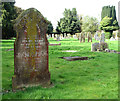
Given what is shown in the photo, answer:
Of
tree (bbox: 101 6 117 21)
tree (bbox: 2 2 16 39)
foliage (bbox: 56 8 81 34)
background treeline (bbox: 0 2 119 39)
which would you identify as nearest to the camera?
tree (bbox: 2 2 16 39)

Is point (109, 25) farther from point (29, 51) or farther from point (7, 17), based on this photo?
point (29, 51)

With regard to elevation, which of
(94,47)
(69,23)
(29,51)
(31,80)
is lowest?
(31,80)

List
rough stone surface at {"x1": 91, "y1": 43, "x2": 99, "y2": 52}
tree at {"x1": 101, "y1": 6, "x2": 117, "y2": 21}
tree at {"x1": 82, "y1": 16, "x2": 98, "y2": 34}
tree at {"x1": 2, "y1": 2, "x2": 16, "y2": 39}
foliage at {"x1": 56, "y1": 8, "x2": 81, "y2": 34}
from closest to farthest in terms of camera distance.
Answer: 1. rough stone surface at {"x1": 91, "y1": 43, "x2": 99, "y2": 52}
2. tree at {"x1": 2, "y1": 2, "x2": 16, "y2": 39}
3. tree at {"x1": 101, "y1": 6, "x2": 117, "y2": 21}
4. foliage at {"x1": 56, "y1": 8, "x2": 81, "y2": 34}
5. tree at {"x1": 82, "y1": 16, "x2": 98, "y2": 34}

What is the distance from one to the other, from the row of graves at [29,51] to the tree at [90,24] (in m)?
68.2

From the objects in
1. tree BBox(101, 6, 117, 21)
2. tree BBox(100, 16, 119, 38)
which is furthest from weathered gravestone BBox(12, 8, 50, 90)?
tree BBox(101, 6, 117, 21)

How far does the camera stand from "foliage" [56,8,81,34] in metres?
68.8

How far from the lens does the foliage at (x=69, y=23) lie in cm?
6881

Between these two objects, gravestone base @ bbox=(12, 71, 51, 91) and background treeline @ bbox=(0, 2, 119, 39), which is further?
background treeline @ bbox=(0, 2, 119, 39)

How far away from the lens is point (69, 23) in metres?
69.3

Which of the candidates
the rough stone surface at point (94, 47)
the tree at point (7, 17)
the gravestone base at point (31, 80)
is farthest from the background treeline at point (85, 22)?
the gravestone base at point (31, 80)

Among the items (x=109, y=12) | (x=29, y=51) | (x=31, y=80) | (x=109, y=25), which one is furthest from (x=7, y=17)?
(x=109, y=12)

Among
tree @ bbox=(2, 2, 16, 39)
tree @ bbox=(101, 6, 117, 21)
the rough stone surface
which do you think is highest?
tree @ bbox=(101, 6, 117, 21)

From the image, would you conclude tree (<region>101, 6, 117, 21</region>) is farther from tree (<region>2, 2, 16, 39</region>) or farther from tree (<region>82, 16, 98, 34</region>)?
tree (<region>2, 2, 16, 39</region>)

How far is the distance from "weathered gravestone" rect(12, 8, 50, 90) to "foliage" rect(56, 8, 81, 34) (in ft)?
209
